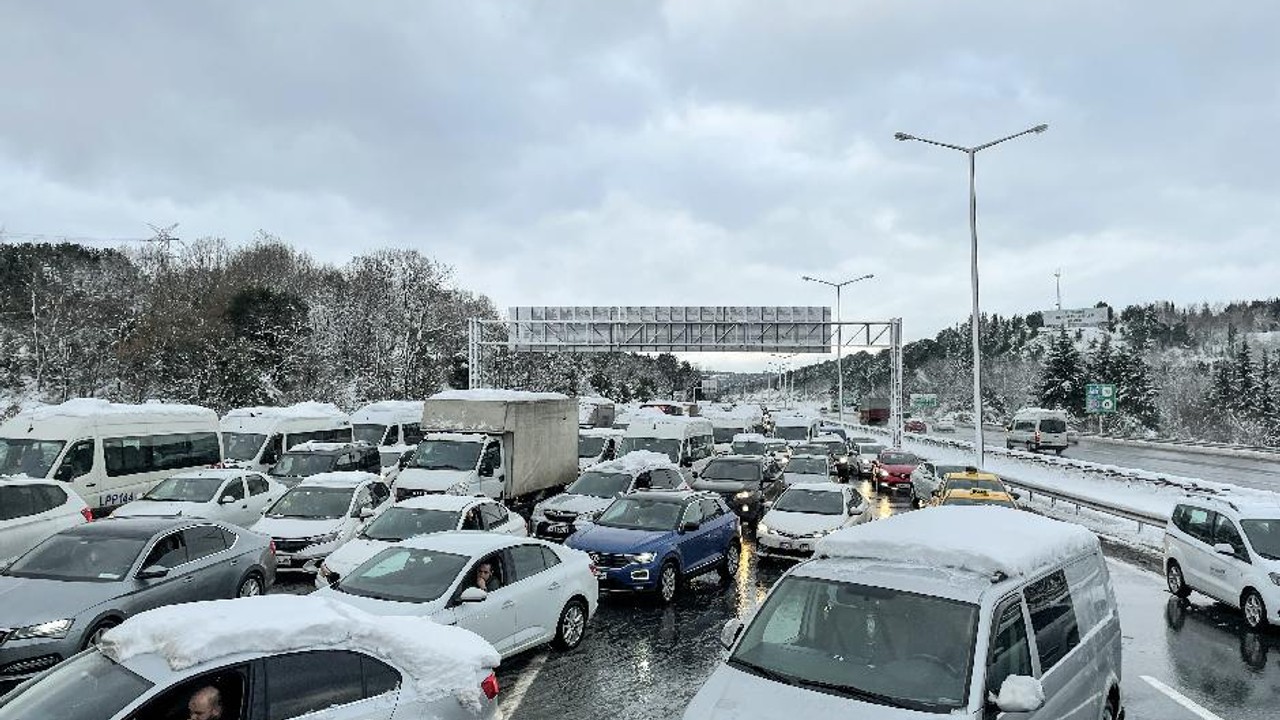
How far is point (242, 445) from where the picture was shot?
82.3 feet

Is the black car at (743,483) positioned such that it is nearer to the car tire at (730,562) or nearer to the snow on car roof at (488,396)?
the snow on car roof at (488,396)

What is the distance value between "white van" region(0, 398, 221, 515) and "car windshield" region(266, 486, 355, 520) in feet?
17.4

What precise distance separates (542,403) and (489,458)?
8.37 ft

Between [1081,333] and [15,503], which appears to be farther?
[1081,333]

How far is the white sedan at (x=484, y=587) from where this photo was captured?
8672mm

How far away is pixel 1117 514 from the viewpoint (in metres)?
21.5

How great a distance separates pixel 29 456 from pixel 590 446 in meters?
16.6

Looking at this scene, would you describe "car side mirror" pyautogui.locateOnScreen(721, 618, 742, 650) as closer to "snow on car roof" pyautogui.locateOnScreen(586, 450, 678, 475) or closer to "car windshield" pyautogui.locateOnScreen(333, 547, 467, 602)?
"car windshield" pyautogui.locateOnScreen(333, 547, 467, 602)

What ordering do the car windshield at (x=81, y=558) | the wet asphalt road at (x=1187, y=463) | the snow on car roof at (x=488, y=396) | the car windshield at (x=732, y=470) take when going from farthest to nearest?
the wet asphalt road at (x=1187, y=463) → the car windshield at (x=732, y=470) → the snow on car roof at (x=488, y=396) → the car windshield at (x=81, y=558)

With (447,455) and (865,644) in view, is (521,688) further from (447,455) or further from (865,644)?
(447,455)

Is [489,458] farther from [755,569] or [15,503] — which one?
[15,503]

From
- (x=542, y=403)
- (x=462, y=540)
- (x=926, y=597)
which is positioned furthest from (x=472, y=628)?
(x=542, y=403)

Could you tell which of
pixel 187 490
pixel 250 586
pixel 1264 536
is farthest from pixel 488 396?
pixel 1264 536

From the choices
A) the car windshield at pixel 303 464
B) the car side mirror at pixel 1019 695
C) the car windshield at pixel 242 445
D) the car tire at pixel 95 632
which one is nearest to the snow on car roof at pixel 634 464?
the car windshield at pixel 303 464
